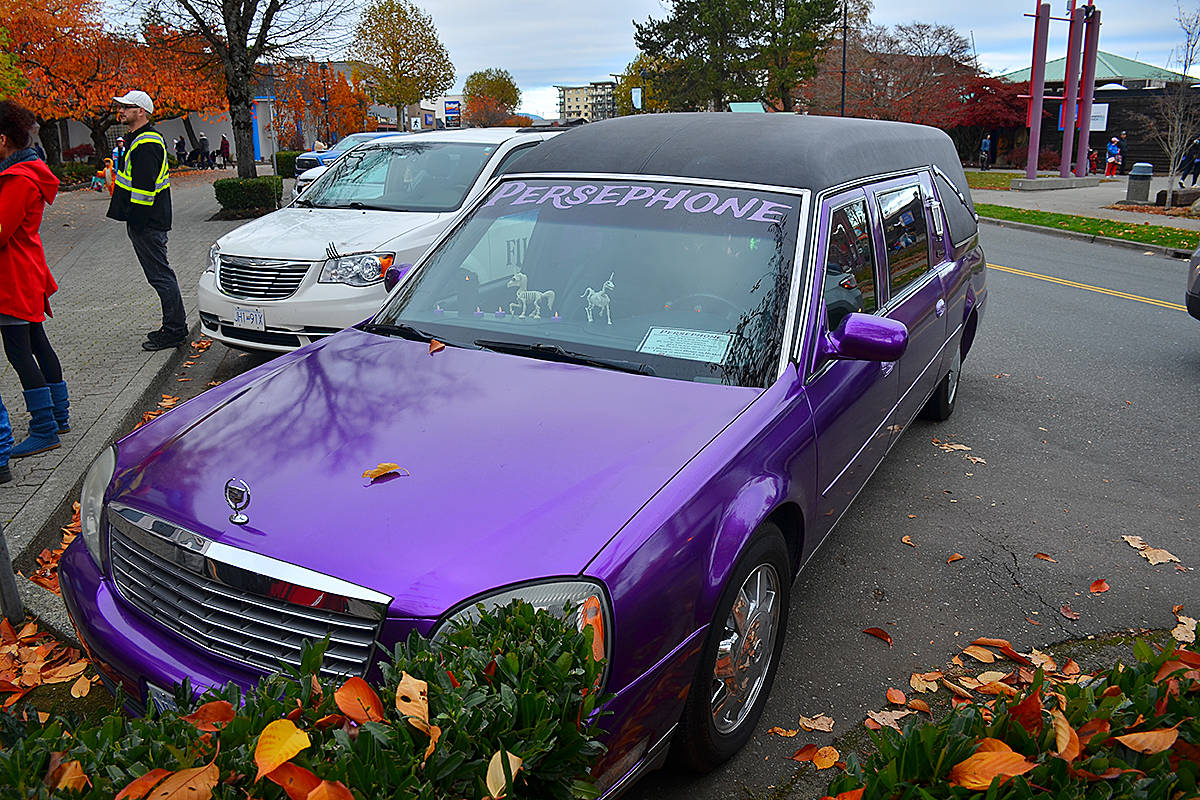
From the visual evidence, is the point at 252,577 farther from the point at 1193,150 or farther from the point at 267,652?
the point at 1193,150

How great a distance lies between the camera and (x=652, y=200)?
383 centimetres

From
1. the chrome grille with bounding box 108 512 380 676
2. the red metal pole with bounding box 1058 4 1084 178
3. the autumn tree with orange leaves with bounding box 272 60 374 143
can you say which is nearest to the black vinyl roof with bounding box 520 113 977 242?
the chrome grille with bounding box 108 512 380 676

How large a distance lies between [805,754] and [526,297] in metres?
1.99

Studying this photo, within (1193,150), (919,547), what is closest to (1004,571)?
(919,547)

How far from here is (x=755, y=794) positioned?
2883 mm

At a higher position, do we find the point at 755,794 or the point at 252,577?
the point at 252,577

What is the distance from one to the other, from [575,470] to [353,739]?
1.08m

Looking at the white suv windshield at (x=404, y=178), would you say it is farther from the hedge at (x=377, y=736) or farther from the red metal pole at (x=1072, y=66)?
→ the red metal pole at (x=1072, y=66)

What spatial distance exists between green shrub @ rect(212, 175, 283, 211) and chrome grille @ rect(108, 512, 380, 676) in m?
17.0

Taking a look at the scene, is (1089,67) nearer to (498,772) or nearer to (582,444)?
(582,444)

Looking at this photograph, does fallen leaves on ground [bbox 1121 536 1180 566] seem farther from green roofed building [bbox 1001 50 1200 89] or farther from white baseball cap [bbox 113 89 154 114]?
green roofed building [bbox 1001 50 1200 89]

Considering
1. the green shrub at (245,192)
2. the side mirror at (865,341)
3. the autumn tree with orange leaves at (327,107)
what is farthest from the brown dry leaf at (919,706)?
the autumn tree with orange leaves at (327,107)

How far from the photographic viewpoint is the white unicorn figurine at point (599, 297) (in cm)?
358

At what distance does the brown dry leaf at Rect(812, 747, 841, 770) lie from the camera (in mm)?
2992
